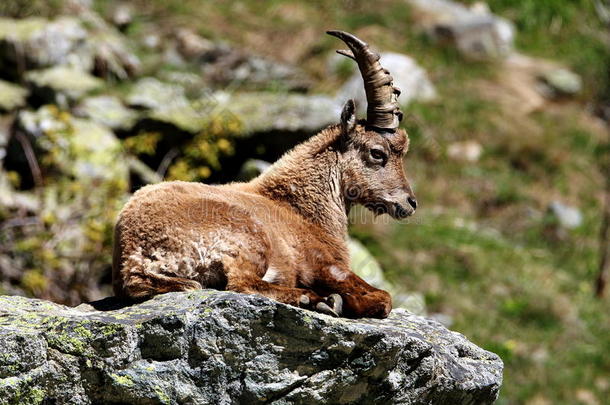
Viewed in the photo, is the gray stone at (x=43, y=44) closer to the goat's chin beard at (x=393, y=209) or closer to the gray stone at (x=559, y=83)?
the goat's chin beard at (x=393, y=209)

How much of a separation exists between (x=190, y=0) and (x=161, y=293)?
17.6 m

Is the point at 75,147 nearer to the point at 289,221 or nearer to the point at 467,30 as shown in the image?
the point at 289,221

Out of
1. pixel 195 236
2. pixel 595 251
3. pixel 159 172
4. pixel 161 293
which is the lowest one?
pixel 595 251

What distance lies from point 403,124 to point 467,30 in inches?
274

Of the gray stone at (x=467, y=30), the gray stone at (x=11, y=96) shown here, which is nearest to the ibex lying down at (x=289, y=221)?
the gray stone at (x=11, y=96)

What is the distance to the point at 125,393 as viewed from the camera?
5.86 meters

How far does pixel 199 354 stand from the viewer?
5.95 meters

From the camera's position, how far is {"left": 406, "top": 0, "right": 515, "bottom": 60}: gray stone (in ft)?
78.9

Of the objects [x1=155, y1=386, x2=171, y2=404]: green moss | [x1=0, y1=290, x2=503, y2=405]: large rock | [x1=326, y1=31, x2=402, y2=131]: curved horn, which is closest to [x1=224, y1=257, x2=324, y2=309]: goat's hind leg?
[x1=0, y1=290, x2=503, y2=405]: large rock

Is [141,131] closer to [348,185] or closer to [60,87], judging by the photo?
[60,87]

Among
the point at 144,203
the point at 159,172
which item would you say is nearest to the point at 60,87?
the point at 159,172

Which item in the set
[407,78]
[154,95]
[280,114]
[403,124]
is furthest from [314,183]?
[407,78]

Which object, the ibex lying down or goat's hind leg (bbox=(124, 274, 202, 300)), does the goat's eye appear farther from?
goat's hind leg (bbox=(124, 274, 202, 300))

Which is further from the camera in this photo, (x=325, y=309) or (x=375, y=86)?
(x=375, y=86)
